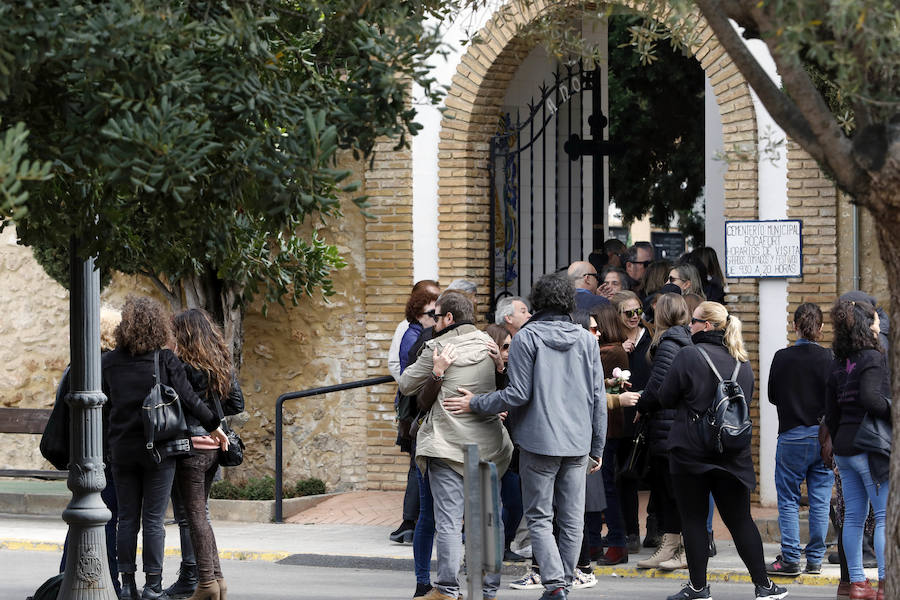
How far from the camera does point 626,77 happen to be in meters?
22.2

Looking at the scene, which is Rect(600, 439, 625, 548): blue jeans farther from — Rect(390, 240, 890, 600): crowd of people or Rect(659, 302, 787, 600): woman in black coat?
Rect(659, 302, 787, 600): woman in black coat

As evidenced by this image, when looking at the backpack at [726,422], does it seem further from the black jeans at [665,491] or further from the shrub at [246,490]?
the shrub at [246,490]

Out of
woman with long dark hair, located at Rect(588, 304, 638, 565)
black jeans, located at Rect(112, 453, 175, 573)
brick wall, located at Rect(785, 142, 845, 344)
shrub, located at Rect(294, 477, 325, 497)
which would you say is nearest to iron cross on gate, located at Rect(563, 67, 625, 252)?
brick wall, located at Rect(785, 142, 845, 344)

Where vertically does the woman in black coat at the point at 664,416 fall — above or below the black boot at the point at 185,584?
above

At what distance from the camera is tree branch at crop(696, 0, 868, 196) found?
525 centimetres

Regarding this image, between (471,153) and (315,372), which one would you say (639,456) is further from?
(315,372)

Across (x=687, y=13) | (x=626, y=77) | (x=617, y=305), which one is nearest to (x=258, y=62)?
(x=687, y=13)

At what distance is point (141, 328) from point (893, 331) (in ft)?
13.8

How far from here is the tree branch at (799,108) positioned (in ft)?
17.2

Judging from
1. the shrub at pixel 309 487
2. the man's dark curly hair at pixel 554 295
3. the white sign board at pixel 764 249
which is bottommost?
the shrub at pixel 309 487

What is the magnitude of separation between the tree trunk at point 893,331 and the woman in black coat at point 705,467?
85.4 inches

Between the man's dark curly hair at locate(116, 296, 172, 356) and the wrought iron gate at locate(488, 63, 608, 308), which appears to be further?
the wrought iron gate at locate(488, 63, 608, 308)

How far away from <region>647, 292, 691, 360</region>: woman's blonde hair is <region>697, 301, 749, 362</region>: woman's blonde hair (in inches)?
29.9

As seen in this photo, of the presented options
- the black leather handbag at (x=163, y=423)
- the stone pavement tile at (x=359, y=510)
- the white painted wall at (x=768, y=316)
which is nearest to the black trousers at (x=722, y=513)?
the black leather handbag at (x=163, y=423)
